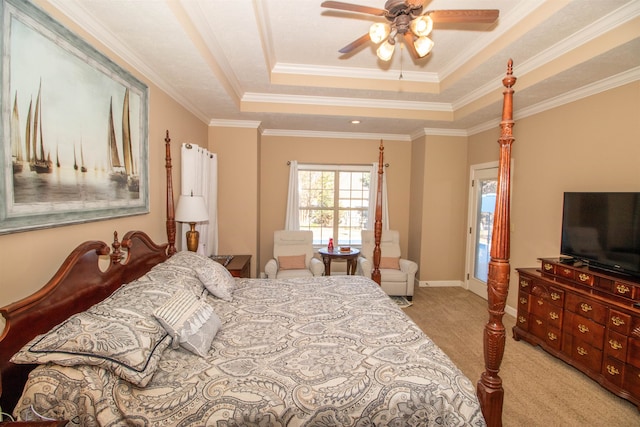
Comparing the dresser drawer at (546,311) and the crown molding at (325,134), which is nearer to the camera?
the dresser drawer at (546,311)

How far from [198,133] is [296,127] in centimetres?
154

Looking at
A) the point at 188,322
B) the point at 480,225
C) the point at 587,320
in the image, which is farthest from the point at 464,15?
the point at 480,225

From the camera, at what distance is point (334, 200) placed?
552cm

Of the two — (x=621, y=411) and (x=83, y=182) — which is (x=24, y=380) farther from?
(x=621, y=411)

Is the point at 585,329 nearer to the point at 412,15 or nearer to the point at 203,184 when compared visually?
the point at 412,15

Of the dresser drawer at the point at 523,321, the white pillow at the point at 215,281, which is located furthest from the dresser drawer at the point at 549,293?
the white pillow at the point at 215,281

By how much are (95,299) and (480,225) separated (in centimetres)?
490

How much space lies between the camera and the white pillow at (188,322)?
1.56 meters

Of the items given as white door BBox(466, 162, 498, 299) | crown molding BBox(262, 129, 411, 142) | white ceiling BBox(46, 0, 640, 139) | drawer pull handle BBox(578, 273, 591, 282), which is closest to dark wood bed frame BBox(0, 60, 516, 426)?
white ceiling BBox(46, 0, 640, 139)

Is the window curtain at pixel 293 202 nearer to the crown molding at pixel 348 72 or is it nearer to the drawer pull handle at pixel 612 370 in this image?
the crown molding at pixel 348 72

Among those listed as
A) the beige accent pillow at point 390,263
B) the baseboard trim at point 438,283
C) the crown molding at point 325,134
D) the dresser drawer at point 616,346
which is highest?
the crown molding at point 325,134

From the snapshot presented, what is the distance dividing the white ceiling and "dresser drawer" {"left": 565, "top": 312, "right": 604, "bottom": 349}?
212 cm

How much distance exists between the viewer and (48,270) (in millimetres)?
1655

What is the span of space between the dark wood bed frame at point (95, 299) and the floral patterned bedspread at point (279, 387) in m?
0.16
